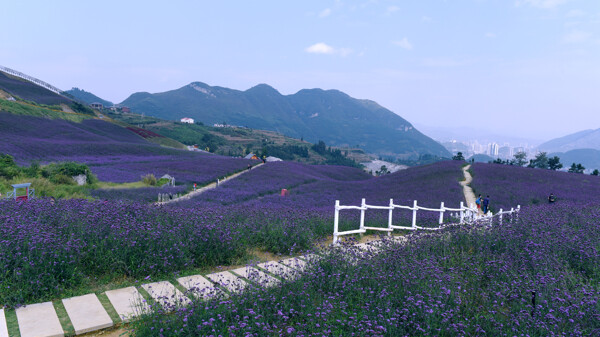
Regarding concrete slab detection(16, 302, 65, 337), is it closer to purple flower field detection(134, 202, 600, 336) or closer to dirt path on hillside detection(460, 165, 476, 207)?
purple flower field detection(134, 202, 600, 336)

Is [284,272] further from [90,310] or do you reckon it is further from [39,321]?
[39,321]

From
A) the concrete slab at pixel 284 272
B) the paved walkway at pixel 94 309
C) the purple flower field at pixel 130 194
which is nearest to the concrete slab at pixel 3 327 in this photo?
the paved walkway at pixel 94 309

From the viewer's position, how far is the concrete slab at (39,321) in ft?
12.6

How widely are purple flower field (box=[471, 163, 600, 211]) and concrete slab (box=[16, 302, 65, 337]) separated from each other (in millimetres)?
20886

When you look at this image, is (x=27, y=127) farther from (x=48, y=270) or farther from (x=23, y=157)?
(x=48, y=270)

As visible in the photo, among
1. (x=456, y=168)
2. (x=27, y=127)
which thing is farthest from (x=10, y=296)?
(x=27, y=127)

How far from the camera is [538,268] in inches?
204

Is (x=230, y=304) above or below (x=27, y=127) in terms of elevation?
below

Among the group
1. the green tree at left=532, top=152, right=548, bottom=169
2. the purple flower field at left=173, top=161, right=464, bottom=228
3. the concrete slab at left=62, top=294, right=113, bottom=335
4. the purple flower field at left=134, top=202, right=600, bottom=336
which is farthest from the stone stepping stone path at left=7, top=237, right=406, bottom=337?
the green tree at left=532, top=152, right=548, bottom=169

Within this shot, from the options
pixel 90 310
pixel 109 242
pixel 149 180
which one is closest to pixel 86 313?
pixel 90 310

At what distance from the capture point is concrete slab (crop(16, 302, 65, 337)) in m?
3.85

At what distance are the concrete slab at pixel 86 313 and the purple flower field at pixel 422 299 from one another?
2.01 ft

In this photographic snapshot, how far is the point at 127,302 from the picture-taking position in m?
4.71

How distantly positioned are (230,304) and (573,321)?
3696mm
